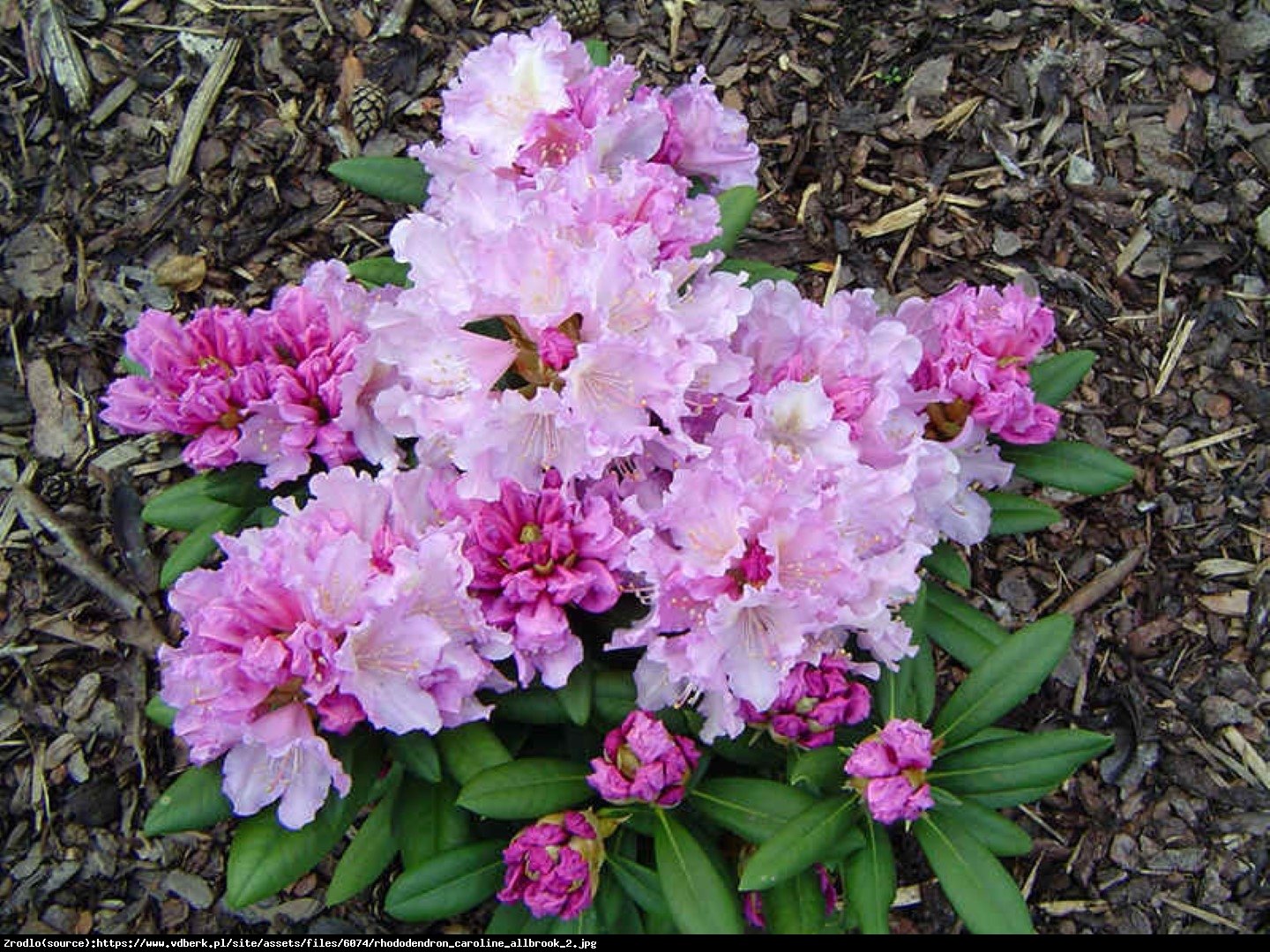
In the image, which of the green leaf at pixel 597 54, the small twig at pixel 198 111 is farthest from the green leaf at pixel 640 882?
the small twig at pixel 198 111

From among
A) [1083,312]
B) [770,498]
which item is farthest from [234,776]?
[1083,312]

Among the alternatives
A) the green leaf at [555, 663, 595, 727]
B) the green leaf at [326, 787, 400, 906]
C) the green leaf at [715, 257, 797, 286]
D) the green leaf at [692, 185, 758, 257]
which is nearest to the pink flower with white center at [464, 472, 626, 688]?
the green leaf at [555, 663, 595, 727]

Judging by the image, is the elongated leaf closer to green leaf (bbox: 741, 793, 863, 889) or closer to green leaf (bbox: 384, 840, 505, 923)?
green leaf (bbox: 741, 793, 863, 889)

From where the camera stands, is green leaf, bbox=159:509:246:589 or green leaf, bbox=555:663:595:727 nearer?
green leaf, bbox=555:663:595:727

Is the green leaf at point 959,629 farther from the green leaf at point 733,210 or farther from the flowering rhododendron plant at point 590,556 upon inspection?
the green leaf at point 733,210

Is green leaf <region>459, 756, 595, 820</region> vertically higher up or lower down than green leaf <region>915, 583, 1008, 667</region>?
higher up

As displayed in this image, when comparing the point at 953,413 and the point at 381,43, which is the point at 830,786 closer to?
the point at 953,413
